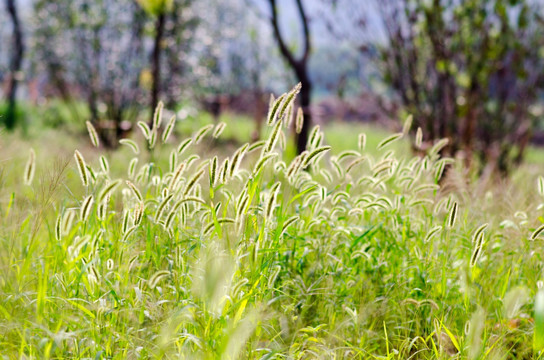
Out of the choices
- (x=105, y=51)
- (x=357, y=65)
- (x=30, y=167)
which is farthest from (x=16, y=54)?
(x=30, y=167)

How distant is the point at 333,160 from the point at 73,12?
825 centimetres

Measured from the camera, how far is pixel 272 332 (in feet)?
6.57

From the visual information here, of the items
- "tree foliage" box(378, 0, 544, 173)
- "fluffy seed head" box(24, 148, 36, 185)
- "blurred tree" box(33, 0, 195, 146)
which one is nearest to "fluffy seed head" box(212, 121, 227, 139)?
"fluffy seed head" box(24, 148, 36, 185)

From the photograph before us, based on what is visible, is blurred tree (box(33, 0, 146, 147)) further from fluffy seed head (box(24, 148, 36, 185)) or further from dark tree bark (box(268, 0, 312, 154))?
fluffy seed head (box(24, 148, 36, 185))

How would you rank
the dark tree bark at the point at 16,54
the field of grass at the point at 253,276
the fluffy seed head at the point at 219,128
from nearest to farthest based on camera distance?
the field of grass at the point at 253,276 → the fluffy seed head at the point at 219,128 → the dark tree bark at the point at 16,54

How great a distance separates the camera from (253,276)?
5.83ft

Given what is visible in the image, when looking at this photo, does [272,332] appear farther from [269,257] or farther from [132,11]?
[132,11]

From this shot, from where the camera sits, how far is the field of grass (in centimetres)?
172

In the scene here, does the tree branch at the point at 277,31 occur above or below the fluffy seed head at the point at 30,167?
above

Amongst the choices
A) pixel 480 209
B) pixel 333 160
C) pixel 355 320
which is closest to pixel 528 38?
pixel 480 209

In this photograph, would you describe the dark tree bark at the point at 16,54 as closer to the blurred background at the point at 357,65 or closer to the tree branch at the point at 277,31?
the blurred background at the point at 357,65

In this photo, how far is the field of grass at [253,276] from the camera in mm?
1725

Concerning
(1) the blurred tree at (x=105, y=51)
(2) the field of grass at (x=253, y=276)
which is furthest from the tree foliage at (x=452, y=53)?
(1) the blurred tree at (x=105, y=51)

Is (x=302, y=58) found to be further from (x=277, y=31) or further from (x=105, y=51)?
(x=105, y=51)
